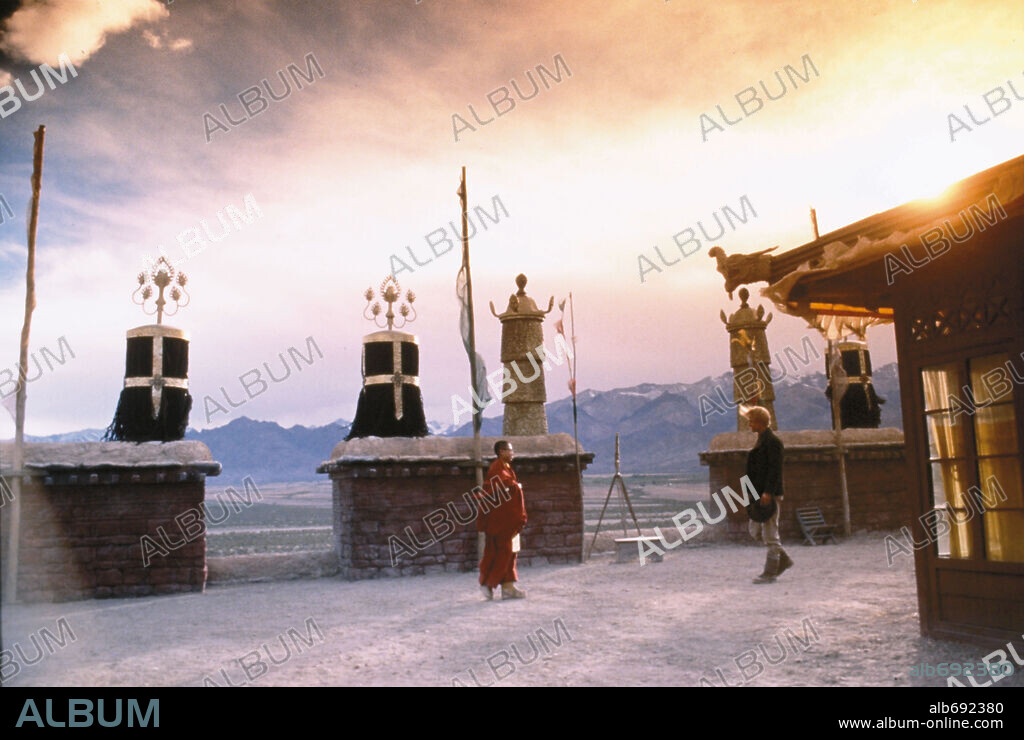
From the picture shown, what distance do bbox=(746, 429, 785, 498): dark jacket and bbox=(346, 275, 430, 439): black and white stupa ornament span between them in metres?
5.66

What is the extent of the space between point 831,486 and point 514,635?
9956mm

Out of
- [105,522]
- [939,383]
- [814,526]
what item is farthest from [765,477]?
[105,522]

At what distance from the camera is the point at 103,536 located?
950 cm

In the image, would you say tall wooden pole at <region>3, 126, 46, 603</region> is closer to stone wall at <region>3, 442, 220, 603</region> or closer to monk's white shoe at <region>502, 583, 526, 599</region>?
stone wall at <region>3, 442, 220, 603</region>

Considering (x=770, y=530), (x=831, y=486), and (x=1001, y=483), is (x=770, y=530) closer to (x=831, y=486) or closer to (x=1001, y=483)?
(x=1001, y=483)

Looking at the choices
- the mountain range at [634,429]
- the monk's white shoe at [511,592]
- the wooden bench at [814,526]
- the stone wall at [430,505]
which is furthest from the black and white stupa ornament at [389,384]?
the mountain range at [634,429]

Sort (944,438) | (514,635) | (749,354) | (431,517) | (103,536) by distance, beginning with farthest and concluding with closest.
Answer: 1. (749,354)
2. (431,517)
3. (103,536)
4. (514,635)
5. (944,438)

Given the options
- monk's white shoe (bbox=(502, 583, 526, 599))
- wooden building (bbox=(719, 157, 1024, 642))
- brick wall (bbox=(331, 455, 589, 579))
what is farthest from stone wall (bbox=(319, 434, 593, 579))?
wooden building (bbox=(719, 157, 1024, 642))

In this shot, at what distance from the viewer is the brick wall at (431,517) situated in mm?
10797

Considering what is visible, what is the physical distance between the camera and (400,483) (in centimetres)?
1102

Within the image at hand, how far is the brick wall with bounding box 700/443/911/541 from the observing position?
1402cm

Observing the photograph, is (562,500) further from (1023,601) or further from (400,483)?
(1023,601)

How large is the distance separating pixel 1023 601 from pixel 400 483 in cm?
788

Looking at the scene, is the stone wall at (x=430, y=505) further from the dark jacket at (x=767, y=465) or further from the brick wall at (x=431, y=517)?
the dark jacket at (x=767, y=465)
